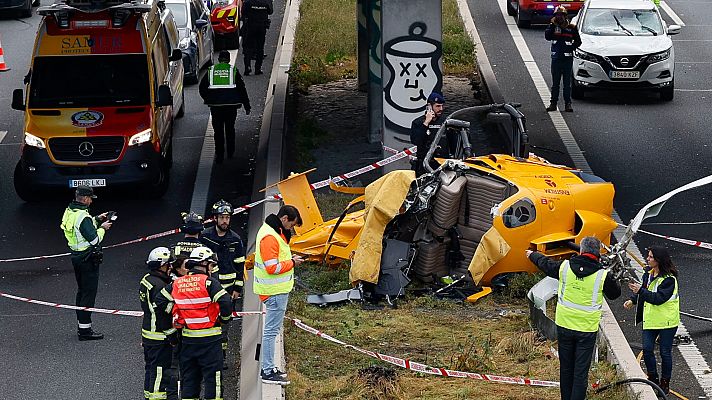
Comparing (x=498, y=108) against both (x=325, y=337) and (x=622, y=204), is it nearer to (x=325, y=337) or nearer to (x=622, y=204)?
(x=622, y=204)

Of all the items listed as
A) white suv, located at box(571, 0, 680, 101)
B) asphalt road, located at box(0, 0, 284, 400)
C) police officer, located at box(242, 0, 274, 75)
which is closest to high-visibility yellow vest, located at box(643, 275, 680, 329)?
asphalt road, located at box(0, 0, 284, 400)

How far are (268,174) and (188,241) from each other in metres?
7.30

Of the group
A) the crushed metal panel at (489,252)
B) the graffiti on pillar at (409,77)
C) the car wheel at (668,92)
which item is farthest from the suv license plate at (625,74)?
the crushed metal panel at (489,252)

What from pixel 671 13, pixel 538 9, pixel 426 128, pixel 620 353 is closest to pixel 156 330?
pixel 620 353

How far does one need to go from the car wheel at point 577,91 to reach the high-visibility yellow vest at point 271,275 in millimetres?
15401

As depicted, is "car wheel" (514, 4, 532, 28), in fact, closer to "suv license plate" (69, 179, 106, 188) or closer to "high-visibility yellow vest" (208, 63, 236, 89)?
"high-visibility yellow vest" (208, 63, 236, 89)

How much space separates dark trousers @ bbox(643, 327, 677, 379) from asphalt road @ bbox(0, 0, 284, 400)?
11.7 ft

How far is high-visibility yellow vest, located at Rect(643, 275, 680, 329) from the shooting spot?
1137 cm

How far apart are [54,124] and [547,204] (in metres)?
8.05

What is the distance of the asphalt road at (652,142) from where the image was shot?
1473 cm

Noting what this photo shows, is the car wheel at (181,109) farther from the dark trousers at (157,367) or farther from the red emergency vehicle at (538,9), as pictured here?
the dark trousers at (157,367)

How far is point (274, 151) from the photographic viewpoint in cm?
2044

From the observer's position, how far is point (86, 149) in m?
18.9

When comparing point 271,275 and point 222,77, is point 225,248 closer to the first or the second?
point 271,275
